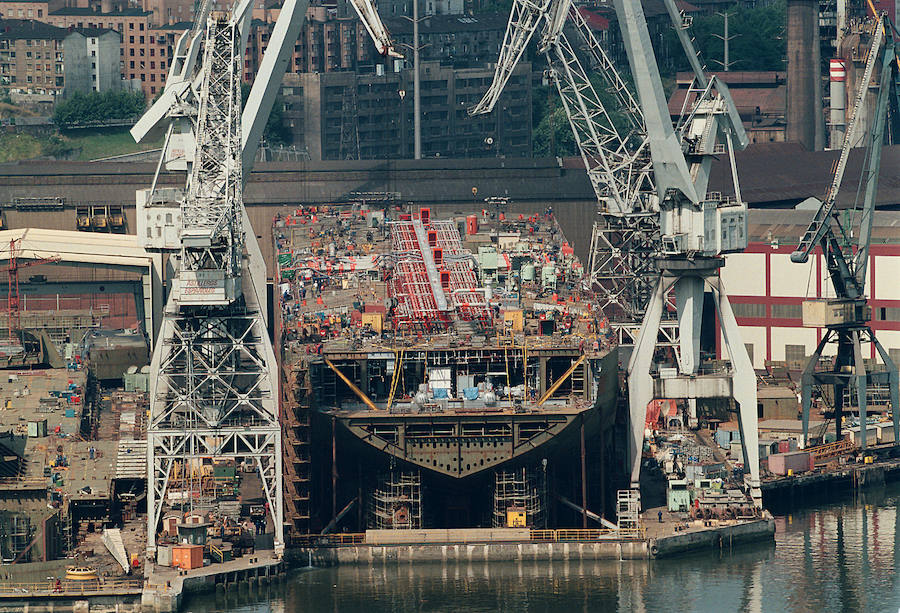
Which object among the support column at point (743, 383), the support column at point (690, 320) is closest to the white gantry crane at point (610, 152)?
the support column at point (690, 320)

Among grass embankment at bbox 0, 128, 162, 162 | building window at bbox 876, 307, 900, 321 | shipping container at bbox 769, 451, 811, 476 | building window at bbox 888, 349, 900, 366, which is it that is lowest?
shipping container at bbox 769, 451, 811, 476

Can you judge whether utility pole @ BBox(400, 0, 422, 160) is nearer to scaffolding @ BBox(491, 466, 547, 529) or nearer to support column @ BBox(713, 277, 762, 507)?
support column @ BBox(713, 277, 762, 507)

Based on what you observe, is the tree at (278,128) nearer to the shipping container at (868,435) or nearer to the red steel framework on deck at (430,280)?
the red steel framework on deck at (430,280)

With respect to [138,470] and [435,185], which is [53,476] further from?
[435,185]

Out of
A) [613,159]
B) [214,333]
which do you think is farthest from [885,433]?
[214,333]

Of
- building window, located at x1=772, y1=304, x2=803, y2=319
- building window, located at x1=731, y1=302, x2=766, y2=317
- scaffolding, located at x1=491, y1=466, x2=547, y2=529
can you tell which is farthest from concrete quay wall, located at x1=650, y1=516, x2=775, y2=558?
building window, located at x1=731, y1=302, x2=766, y2=317

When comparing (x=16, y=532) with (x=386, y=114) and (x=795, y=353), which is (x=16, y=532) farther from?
(x=386, y=114)
